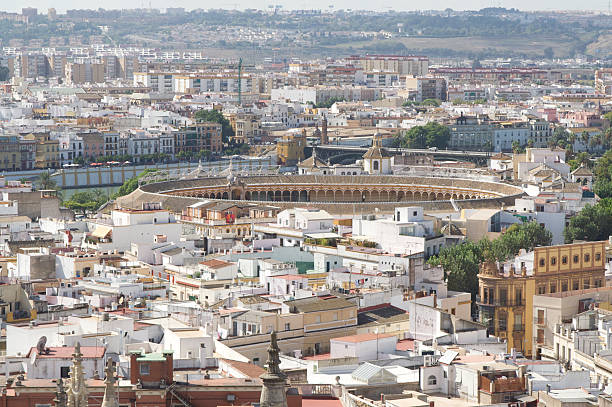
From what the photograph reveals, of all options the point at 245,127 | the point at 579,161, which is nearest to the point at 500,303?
the point at 579,161

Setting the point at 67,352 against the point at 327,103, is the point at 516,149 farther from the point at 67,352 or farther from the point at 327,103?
the point at 67,352

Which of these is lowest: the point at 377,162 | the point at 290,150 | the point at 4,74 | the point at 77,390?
the point at 4,74

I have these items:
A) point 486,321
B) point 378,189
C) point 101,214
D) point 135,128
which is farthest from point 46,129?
point 486,321

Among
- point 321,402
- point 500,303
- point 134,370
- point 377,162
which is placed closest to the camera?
point 134,370

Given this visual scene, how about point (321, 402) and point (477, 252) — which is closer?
point (321, 402)

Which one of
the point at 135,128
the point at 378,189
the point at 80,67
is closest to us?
the point at 378,189

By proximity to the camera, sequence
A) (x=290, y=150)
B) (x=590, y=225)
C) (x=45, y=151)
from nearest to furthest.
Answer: (x=590, y=225) → (x=45, y=151) → (x=290, y=150)

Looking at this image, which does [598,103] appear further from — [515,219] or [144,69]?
[515,219]

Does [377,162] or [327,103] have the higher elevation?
[377,162]
